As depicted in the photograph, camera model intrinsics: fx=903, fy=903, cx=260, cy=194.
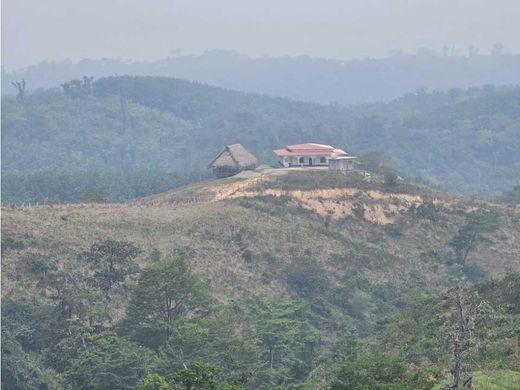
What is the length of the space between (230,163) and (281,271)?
2057 centimetres

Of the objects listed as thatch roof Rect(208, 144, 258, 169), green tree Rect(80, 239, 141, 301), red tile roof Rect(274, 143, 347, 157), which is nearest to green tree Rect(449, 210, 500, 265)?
red tile roof Rect(274, 143, 347, 157)

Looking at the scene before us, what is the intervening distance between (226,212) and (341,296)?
1251 centimetres

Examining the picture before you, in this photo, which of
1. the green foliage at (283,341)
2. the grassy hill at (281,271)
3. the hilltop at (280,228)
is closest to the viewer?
the grassy hill at (281,271)

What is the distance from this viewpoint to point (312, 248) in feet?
244

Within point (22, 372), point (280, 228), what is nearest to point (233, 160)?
point (280, 228)

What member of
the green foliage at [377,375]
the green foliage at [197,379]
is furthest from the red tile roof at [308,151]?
the green foliage at [197,379]

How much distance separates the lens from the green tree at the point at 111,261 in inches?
2313

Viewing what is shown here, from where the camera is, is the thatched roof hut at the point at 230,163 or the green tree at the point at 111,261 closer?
the green tree at the point at 111,261

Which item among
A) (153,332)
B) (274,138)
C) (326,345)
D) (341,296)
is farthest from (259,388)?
(274,138)

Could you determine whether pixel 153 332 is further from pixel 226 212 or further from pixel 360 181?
pixel 360 181

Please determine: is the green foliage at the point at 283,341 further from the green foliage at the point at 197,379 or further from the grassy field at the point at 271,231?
the green foliage at the point at 197,379

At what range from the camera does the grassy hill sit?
43719 mm

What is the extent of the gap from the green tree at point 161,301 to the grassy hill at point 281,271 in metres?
0.34

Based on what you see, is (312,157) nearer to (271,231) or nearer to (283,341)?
(271,231)
